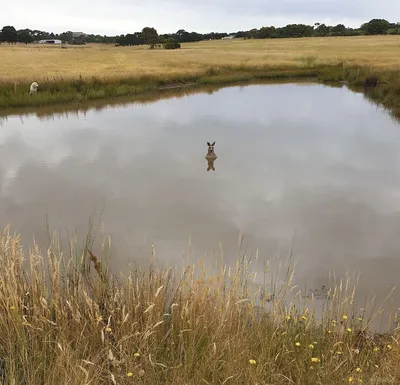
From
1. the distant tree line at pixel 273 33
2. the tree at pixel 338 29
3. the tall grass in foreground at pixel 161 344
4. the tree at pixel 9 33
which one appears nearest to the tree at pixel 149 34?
the distant tree line at pixel 273 33

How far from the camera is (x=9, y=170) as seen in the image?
995 cm

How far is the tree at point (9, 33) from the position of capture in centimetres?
9231

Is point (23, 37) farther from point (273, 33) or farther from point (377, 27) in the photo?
point (377, 27)

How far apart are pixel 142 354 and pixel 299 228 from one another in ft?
15.1

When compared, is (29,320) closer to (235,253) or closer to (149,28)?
(235,253)

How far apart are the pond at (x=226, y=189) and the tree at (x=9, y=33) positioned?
91.6 m

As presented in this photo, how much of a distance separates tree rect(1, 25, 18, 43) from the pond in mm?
91612

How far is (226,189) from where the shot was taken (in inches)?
342

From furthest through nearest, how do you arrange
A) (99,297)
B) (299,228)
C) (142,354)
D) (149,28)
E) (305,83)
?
(149,28) < (305,83) < (299,228) < (99,297) < (142,354)

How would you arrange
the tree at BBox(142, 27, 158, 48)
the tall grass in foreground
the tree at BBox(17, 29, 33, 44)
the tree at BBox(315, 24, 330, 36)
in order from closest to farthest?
the tall grass in foreground, the tree at BBox(142, 27, 158, 48), the tree at BBox(17, 29, 33, 44), the tree at BBox(315, 24, 330, 36)

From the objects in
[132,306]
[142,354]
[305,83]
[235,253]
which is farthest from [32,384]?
[305,83]

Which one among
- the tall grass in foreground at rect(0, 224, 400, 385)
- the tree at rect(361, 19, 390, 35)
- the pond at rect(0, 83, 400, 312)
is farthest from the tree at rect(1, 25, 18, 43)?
the tall grass in foreground at rect(0, 224, 400, 385)

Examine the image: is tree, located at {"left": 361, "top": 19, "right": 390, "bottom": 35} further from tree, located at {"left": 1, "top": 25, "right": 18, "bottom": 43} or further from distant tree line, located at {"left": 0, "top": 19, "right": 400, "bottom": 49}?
tree, located at {"left": 1, "top": 25, "right": 18, "bottom": 43}

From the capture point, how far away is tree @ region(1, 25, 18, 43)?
92312 mm
